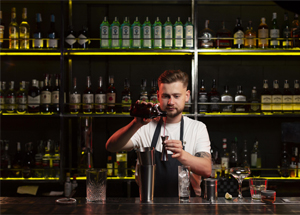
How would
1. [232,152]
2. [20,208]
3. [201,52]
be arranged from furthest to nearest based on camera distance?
[232,152] → [201,52] → [20,208]

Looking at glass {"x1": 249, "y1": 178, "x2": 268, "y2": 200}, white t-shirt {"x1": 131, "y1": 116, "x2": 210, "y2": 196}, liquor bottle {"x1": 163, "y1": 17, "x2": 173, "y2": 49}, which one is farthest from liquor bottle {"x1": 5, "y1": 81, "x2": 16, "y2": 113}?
glass {"x1": 249, "y1": 178, "x2": 268, "y2": 200}

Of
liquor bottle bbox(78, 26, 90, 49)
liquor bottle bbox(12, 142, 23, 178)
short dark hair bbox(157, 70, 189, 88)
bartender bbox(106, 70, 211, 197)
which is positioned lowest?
liquor bottle bbox(12, 142, 23, 178)

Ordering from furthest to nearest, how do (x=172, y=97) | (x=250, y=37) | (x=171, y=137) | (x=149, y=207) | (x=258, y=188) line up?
(x=250, y=37) → (x=171, y=137) → (x=172, y=97) → (x=258, y=188) → (x=149, y=207)

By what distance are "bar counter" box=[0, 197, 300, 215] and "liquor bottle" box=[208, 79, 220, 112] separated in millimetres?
1156

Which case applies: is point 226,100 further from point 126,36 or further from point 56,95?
point 56,95

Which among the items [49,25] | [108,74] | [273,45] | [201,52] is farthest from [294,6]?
[49,25]

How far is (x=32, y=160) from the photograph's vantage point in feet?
8.62

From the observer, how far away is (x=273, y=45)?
2523mm

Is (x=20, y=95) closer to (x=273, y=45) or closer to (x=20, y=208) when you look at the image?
(x=20, y=208)

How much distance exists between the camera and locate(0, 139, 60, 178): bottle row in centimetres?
246

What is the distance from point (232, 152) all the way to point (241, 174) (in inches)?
48.1

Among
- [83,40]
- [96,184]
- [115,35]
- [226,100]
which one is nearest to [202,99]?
[226,100]

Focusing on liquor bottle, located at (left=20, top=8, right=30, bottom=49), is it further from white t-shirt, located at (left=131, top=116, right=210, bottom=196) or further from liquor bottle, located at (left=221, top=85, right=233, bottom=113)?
liquor bottle, located at (left=221, top=85, right=233, bottom=113)

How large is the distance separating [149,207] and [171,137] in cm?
74
